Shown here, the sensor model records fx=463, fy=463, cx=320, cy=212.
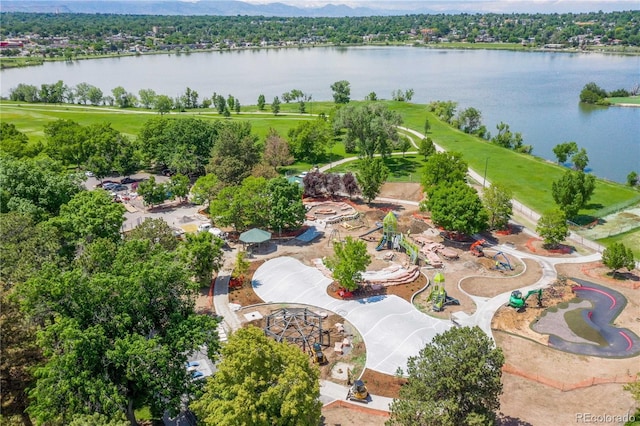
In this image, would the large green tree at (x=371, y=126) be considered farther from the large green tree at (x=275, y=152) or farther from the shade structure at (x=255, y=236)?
the shade structure at (x=255, y=236)

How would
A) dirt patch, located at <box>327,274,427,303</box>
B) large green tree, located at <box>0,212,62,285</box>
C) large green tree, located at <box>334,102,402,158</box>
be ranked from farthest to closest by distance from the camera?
1. large green tree, located at <box>334,102,402,158</box>
2. dirt patch, located at <box>327,274,427,303</box>
3. large green tree, located at <box>0,212,62,285</box>

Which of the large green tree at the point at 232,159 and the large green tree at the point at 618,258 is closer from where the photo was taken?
the large green tree at the point at 618,258

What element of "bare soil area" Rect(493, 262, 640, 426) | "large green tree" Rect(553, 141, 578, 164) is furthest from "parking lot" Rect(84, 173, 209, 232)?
"large green tree" Rect(553, 141, 578, 164)

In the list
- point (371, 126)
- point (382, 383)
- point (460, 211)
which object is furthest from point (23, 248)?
point (371, 126)

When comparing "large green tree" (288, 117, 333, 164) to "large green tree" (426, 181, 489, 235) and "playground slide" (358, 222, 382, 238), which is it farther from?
"large green tree" (426, 181, 489, 235)

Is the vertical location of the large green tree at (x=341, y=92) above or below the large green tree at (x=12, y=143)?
above

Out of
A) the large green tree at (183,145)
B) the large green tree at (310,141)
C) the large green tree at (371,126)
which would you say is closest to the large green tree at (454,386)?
the large green tree at (371,126)

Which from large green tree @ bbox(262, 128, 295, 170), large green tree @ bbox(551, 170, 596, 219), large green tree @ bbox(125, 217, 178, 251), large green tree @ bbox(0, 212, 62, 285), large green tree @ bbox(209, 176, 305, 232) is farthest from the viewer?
large green tree @ bbox(262, 128, 295, 170)
